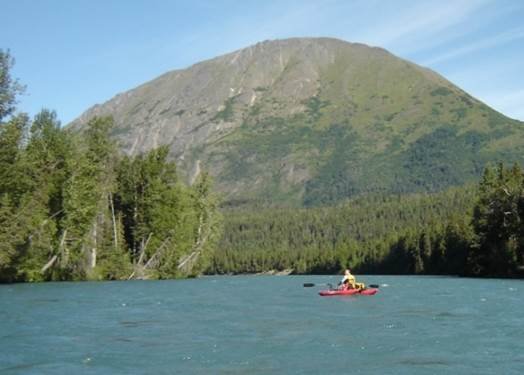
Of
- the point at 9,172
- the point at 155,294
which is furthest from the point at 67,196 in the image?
the point at 155,294

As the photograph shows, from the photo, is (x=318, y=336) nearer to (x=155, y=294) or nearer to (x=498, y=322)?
(x=498, y=322)

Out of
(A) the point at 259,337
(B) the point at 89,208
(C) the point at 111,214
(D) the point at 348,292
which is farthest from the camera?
(C) the point at 111,214

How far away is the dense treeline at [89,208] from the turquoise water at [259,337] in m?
20.6

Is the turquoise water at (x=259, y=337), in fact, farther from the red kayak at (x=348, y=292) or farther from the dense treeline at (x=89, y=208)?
the dense treeline at (x=89, y=208)

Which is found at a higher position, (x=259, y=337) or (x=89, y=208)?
(x=89, y=208)

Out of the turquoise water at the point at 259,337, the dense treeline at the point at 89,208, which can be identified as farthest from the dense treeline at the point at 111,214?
the turquoise water at the point at 259,337

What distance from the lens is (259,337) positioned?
107 feet

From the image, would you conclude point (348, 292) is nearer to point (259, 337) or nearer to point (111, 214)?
point (259, 337)

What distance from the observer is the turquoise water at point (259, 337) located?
25.7 metres

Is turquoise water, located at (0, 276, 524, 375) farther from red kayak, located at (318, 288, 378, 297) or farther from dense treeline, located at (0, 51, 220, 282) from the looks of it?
dense treeline, located at (0, 51, 220, 282)

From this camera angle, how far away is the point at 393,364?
2597 cm

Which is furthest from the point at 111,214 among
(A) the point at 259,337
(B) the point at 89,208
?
(A) the point at 259,337

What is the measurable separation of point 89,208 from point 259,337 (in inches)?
2051

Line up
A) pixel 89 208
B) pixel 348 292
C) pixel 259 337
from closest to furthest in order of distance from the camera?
pixel 259 337, pixel 348 292, pixel 89 208
